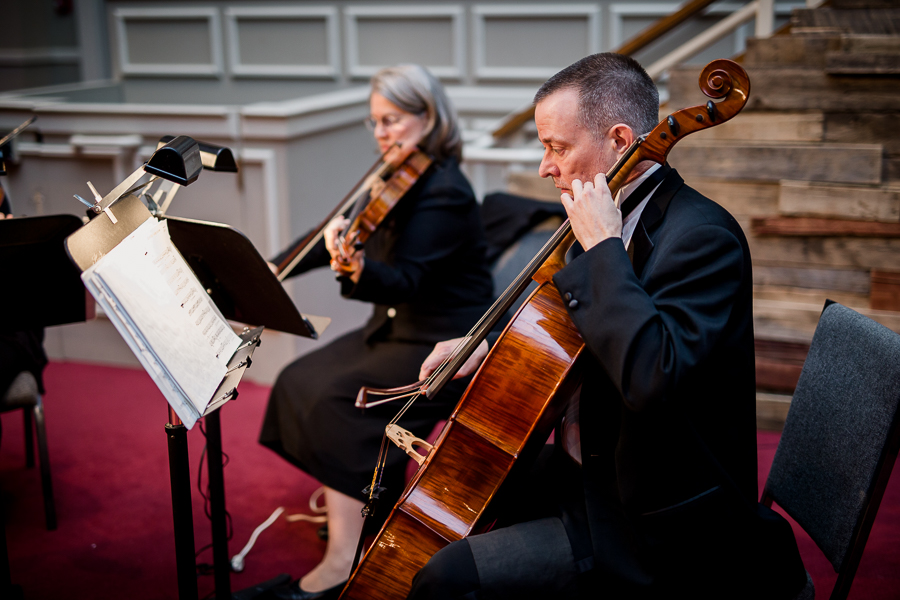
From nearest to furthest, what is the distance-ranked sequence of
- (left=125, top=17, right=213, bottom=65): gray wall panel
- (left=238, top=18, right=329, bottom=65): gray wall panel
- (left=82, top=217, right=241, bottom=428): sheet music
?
(left=82, top=217, right=241, bottom=428): sheet music < (left=238, top=18, right=329, bottom=65): gray wall panel < (left=125, top=17, right=213, bottom=65): gray wall panel

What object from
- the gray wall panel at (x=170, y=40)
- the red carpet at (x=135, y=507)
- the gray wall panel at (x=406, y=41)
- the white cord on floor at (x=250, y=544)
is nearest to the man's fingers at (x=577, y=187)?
the red carpet at (x=135, y=507)

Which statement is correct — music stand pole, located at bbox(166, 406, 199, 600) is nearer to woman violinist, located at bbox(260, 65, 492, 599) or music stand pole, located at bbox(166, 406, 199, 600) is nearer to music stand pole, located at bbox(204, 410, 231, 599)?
music stand pole, located at bbox(204, 410, 231, 599)

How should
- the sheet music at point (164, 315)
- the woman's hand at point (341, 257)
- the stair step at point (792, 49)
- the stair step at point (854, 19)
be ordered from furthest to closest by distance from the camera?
1. the stair step at point (854, 19)
2. the stair step at point (792, 49)
3. the woman's hand at point (341, 257)
4. the sheet music at point (164, 315)

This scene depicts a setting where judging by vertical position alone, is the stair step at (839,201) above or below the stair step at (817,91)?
below

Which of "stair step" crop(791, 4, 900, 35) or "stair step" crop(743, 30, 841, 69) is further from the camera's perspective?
"stair step" crop(791, 4, 900, 35)

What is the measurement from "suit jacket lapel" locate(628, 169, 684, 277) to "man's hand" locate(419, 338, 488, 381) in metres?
0.36

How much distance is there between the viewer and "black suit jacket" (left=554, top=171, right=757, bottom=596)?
3.51 feet

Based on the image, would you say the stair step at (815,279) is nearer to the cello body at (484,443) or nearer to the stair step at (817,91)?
the stair step at (817,91)

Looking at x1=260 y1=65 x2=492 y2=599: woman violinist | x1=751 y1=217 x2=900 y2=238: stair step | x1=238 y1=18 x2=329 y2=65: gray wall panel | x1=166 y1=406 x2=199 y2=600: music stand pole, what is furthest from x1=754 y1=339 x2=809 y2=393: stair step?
x1=238 y1=18 x2=329 y2=65: gray wall panel

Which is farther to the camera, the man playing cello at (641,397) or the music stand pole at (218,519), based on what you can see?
the music stand pole at (218,519)

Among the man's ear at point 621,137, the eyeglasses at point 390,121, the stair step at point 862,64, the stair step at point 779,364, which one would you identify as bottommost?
the stair step at point 779,364

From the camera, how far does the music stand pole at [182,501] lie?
4.26ft

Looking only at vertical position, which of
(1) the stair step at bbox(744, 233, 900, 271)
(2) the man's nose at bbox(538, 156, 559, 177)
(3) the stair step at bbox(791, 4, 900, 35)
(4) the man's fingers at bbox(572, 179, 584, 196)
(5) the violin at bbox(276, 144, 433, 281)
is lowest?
(1) the stair step at bbox(744, 233, 900, 271)

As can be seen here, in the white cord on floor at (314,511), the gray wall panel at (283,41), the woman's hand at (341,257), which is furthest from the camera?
the gray wall panel at (283,41)
